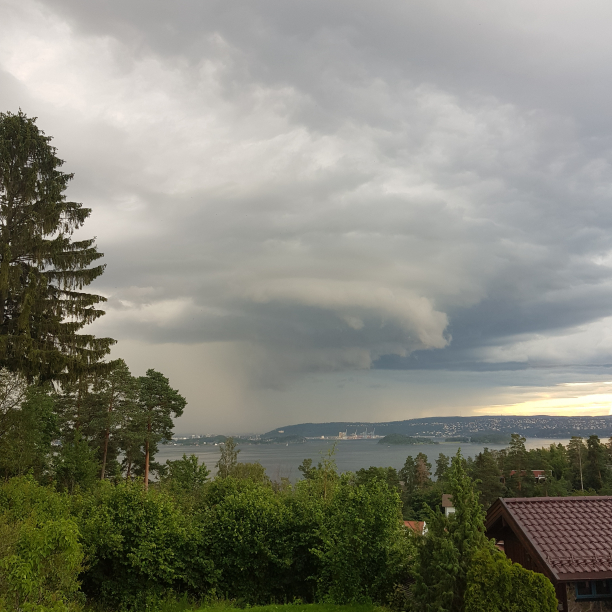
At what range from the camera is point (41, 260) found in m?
17.3

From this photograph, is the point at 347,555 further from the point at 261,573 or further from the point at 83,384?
the point at 83,384

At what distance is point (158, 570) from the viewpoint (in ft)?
58.5

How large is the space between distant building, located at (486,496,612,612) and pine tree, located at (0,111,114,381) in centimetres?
1485

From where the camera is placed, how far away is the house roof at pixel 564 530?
11430 millimetres

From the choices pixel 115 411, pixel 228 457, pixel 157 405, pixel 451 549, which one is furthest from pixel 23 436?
pixel 228 457

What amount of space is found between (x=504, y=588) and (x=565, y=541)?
7.99 ft

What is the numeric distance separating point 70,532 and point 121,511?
9.19 m

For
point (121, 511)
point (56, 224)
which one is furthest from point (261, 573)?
point (56, 224)

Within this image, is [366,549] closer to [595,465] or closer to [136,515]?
[136,515]

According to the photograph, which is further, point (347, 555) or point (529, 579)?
point (347, 555)

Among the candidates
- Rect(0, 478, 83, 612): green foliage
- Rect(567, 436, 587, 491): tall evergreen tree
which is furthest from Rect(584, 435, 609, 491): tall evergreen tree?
Rect(0, 478, 83, 612): green foliage

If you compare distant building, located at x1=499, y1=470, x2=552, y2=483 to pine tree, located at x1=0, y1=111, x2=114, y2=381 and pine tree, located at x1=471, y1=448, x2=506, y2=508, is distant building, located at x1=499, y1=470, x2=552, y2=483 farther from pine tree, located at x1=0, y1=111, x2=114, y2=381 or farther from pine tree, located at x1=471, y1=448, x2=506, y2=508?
pine tree, located at x1=0, y1=111, x2=114, y2=381

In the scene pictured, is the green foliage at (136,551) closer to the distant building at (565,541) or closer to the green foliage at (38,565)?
the green foliage at (38,565)

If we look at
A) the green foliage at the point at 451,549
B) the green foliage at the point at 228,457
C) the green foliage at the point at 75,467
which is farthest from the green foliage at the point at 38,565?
the green foliage at the point at 228,457
